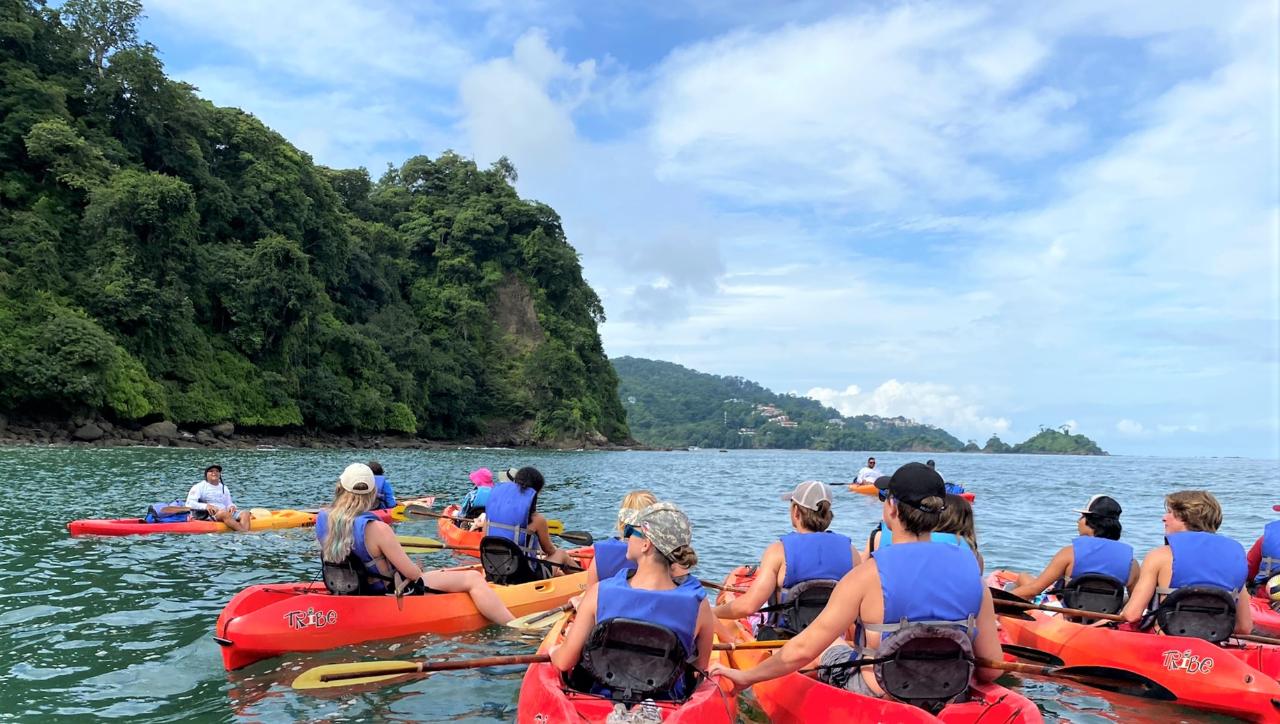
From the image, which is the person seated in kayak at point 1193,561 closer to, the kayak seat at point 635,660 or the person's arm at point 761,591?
the person's arm at point 761,591

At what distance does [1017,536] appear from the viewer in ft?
Answer: 69.1

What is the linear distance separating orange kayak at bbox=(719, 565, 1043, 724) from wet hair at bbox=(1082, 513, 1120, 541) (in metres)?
3.32

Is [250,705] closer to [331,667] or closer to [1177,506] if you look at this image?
[331,667]

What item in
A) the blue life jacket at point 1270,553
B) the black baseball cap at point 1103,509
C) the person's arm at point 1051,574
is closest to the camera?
the black baseball cap at point 1103,509

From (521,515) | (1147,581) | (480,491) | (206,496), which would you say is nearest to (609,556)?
(521,515)

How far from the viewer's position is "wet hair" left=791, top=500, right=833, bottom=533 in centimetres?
627

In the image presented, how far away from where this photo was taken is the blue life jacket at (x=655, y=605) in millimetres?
4469

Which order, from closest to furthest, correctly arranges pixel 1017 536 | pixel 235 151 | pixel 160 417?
pixel 1017 536, pixel 160 417, pixel 235 151

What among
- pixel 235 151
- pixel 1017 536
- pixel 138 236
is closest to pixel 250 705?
pixel 1017 536

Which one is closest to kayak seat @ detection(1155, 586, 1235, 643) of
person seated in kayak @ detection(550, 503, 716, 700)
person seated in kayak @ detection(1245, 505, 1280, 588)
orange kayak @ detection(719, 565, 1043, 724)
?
orange kayak @ detection(719, 565, 1043, 724)

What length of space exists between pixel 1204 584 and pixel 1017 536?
609 inches

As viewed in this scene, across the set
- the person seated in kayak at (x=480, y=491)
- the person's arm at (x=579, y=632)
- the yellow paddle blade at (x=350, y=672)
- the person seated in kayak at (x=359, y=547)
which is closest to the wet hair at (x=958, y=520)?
the person's arm at (x=579, y=632)

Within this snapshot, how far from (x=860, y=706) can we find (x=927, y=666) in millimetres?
478

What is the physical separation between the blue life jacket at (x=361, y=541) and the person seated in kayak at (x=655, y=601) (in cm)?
347
